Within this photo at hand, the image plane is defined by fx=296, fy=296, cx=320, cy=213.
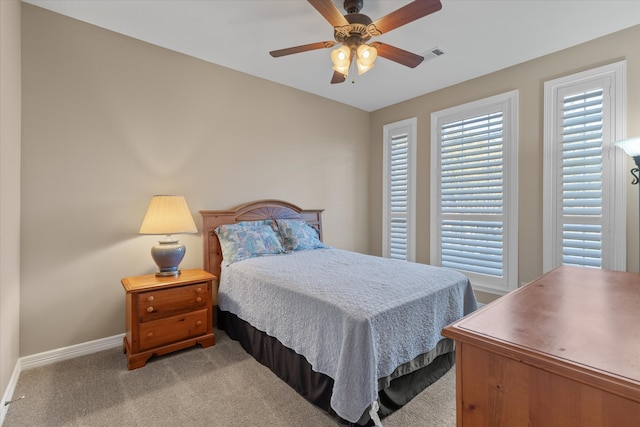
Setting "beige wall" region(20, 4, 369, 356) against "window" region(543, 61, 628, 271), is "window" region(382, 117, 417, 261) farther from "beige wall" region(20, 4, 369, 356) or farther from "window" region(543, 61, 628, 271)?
"beige wall" region(20, 4, 369, 356)

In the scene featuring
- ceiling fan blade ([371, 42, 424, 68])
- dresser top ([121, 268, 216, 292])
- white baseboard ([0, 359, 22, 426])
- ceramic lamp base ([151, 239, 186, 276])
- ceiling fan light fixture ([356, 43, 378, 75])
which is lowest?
Answer: white baseboard ([0, 359, 22, 426])

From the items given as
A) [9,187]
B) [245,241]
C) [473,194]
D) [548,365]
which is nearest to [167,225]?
[245,241]

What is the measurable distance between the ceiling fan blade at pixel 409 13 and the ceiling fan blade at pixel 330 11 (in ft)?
0.75

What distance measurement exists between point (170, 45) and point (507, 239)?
3962mm

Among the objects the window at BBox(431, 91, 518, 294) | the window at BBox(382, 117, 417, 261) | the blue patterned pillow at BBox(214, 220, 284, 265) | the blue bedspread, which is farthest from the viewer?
A: the window at BBox(382, 117, 417, 261)

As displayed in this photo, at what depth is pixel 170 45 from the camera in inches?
111

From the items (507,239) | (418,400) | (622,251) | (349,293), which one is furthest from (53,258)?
(622,251)

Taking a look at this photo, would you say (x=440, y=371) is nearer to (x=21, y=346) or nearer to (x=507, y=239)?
(x=507, y=239)

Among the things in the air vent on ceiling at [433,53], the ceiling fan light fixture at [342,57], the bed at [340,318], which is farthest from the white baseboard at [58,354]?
the air vent on ceiling at [433,53]

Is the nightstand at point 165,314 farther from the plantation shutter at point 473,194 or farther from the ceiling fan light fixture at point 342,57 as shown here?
the plantation shutter at point 473,194

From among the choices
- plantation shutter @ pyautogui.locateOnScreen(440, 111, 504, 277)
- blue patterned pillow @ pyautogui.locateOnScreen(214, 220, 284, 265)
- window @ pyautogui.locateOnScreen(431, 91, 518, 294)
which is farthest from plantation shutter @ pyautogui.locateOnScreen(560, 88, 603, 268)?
blue patterned pillow @ pyautogui.locateOnScreen(214, 220, 284, 265)

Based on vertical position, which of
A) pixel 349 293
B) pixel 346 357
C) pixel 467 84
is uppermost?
pixel 467 84

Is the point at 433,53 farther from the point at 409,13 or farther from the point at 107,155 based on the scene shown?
the point at 107,155

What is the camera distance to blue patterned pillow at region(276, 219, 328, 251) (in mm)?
3275
